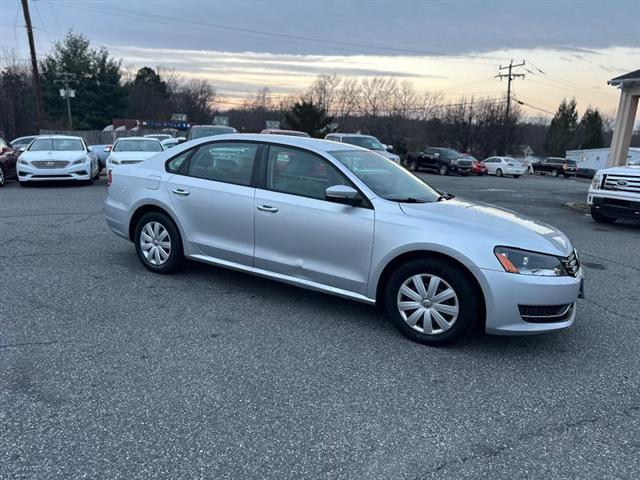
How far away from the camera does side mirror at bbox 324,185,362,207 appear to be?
166 inches

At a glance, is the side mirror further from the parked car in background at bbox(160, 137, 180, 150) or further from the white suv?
the parked car in background at bbox(160, 137, 180, 150)

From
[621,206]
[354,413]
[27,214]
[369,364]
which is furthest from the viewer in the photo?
[621,206]

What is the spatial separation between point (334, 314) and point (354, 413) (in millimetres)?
1677

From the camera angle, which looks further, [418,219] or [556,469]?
[418,219]

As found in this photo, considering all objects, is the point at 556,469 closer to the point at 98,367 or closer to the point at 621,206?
the point at 98,367

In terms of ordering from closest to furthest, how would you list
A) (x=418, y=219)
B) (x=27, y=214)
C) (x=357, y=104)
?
(x=418, y=219) → (x=27, y=214) → (x=357, y=104)

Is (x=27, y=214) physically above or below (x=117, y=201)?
below

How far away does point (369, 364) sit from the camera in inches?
148

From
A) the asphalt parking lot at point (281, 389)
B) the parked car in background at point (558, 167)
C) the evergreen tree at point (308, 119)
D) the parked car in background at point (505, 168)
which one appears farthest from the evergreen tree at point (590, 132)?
the asphalt parking lot at point (281, 389)

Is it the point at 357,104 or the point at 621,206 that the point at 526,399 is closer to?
the point at 621,206

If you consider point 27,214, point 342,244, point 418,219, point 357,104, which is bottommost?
point 27,214

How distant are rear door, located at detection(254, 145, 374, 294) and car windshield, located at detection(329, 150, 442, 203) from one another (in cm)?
22

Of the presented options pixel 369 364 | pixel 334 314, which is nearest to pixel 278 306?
pixel 334 314

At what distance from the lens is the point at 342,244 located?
4320 millimetres
